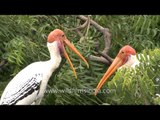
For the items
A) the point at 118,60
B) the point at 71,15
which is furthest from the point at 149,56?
A: the point at 71,15

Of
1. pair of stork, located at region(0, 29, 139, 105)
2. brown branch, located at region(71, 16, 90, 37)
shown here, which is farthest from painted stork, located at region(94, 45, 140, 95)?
brown branch, located at region(71, 16, 90, 37)

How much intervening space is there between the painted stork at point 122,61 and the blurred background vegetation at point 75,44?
0.09 ft

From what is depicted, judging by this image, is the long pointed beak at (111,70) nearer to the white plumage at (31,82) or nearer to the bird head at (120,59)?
the bird head at (120,59)

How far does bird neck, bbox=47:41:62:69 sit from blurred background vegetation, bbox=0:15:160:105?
29 mm

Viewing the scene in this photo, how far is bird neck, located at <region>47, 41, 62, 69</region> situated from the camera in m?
4.46

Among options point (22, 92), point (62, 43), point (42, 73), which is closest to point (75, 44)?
point (62, 43)

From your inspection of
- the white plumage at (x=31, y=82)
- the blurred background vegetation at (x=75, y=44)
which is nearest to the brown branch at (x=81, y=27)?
the blurred background vegetation at (x=75, y=44)

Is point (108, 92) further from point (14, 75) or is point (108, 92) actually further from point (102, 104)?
point (14, 75)

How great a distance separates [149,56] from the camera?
170 inches

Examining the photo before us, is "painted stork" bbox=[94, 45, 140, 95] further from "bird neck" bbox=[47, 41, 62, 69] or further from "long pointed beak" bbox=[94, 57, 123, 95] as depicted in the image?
"bird neck" bbox=[47, 41, 62, 69]

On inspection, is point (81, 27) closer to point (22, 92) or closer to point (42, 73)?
point (42, 73)

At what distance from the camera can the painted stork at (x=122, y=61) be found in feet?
14.5

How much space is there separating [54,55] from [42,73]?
0.39 ft

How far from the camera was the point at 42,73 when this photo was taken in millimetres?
4438
